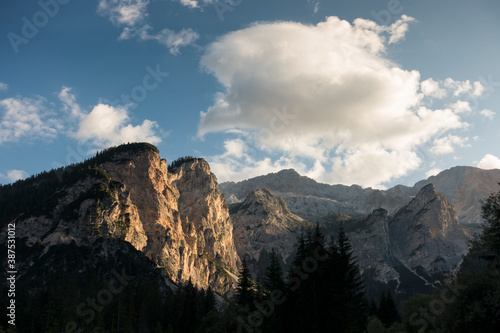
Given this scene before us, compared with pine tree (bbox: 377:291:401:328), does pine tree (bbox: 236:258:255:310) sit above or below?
above

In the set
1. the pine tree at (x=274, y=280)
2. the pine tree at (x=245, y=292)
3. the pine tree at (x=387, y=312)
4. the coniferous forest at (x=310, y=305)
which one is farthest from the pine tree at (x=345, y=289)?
the pine tree at (x=387, y=312)

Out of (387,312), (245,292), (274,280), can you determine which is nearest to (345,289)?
(274,280)

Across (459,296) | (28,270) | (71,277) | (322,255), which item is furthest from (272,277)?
(28,270)

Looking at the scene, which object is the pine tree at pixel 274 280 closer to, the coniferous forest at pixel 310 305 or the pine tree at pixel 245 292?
the coniferous forest at pixel 310 305

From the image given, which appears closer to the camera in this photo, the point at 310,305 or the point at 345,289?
the point at 310,305

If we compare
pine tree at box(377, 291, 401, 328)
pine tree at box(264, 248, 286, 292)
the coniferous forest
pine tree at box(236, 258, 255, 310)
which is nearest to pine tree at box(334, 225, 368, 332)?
the coniferous forest

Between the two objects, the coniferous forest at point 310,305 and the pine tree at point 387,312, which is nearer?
the coniferous forest at point 310,305

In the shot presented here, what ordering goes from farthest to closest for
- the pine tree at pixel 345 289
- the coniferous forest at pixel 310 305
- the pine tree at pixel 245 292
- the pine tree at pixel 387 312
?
the pine tree at pixel 387 312 → the pine tree at pixel 245 292 → the pine tree at pixel 345 289 → the coniferous forest at pixel 310 305

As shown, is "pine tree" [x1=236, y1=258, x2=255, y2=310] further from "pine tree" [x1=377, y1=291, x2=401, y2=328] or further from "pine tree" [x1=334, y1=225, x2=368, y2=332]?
"pine tree" [x1=377, y1=291, x2=401, y2=328]

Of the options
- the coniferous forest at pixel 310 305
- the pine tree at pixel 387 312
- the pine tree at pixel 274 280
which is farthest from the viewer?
the pine tree at pixel 387 312

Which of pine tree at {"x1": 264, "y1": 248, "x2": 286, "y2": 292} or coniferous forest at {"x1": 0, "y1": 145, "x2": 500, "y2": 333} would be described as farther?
pine tree at {"x1": 264, "y1": 248, "x2": 286, "y2": 292}

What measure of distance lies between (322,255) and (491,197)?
2398 centimetres

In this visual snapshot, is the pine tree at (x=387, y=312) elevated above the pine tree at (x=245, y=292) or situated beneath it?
situated beneath

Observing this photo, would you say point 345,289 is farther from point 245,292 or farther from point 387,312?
point 387,312
